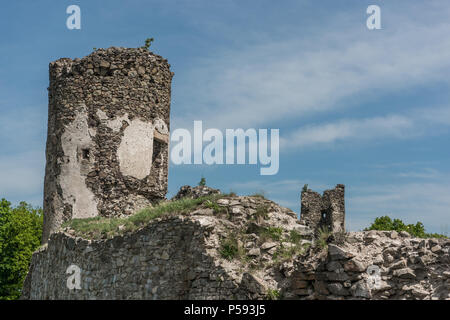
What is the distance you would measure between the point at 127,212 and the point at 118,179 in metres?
0.96

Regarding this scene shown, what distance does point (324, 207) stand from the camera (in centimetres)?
3111

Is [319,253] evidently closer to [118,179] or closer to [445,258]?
[445,258]

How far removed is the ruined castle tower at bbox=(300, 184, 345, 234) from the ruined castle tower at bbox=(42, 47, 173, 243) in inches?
594

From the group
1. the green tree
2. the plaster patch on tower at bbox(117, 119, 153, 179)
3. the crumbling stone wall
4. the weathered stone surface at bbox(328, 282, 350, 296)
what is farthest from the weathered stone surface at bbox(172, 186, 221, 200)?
the green tree

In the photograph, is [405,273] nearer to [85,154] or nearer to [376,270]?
[376,270]

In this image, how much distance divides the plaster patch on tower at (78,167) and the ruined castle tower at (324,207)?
16626 mm

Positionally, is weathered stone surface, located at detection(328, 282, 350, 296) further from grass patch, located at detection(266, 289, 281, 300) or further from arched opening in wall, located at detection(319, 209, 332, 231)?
arched opening in wall, located at detection(319, 209, 332, 231)

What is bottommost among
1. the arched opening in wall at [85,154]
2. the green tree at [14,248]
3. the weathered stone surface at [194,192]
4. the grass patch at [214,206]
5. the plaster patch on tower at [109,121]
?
the green tree at [14,248]

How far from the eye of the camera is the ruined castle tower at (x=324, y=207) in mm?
30750

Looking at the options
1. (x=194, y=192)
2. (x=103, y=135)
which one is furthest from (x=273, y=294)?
(x=103, y=135)

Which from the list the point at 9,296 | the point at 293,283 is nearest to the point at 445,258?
the point at 293,283

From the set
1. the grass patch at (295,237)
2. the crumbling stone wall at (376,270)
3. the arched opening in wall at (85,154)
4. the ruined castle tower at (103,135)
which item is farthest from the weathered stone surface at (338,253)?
the arched opening in wall at (85,154)

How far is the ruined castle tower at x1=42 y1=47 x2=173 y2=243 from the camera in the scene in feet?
53.5

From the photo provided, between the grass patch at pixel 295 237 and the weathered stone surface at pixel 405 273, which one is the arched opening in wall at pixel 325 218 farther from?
the weathered stone surface at pixel 405 273
